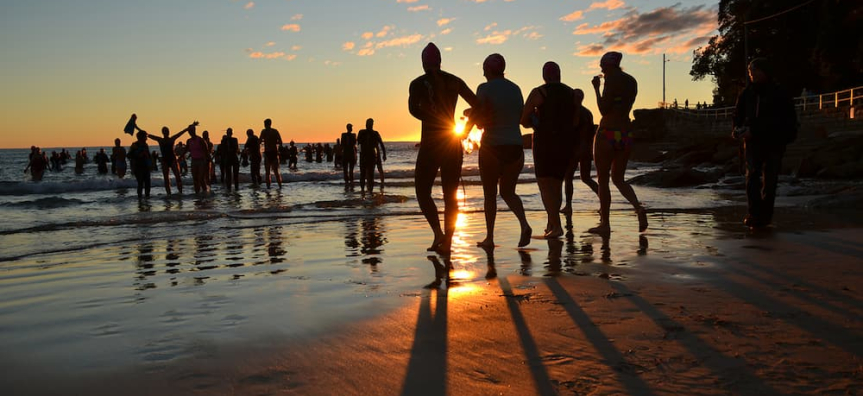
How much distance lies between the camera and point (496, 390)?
232cm

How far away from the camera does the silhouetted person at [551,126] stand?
627 centimetres

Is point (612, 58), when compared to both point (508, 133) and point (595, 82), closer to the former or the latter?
point (595, 82)

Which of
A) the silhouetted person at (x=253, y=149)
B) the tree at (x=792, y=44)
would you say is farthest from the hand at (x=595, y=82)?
the tree at (x=792, y=44)

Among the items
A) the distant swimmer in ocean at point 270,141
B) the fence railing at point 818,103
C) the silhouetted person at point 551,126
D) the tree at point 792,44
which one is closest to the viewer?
the silhouetted person at point 551,126

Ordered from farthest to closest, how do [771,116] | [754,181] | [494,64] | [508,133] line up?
[754,181] → [771,116] → [508,133] → [494,64]

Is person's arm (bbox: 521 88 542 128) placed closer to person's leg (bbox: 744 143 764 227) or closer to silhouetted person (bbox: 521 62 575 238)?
silhouetted person (bbox: 521 62 575 238)

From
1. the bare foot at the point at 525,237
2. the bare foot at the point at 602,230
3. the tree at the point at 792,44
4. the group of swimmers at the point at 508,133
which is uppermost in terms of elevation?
the tree at the point at 792,44

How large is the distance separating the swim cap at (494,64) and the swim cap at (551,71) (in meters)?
0.78

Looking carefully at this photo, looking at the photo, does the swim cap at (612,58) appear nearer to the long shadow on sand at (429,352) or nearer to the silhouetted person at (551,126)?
the silhouetted person at (551,126)

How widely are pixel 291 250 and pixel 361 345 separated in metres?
Result: 3.40

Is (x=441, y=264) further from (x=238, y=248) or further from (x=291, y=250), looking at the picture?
(x=238, y=248)

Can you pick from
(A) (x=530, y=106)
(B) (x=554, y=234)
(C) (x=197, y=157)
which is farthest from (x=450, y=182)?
(C) (x=197, y=157)

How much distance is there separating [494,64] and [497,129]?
22.0 inches

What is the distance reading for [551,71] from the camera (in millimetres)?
6391
